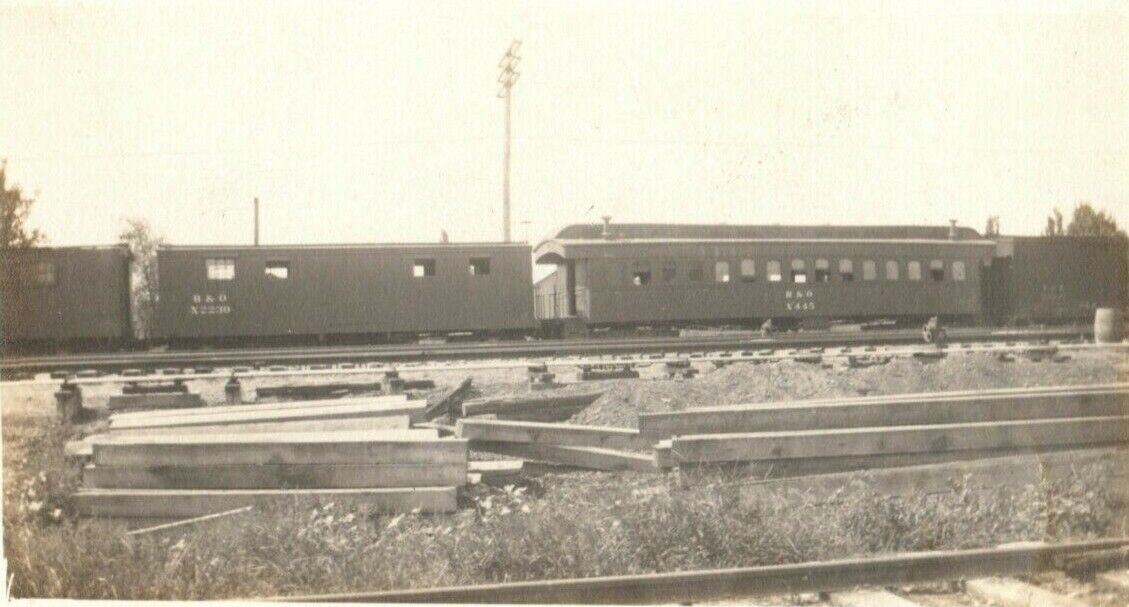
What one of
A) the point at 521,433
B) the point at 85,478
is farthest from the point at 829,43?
the point at 85,478

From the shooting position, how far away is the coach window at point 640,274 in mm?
15477

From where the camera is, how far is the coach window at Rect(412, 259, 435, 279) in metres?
15.5

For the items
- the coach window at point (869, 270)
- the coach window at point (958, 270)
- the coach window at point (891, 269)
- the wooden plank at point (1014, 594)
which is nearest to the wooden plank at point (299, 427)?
the wooden plank at point (1014, 594)

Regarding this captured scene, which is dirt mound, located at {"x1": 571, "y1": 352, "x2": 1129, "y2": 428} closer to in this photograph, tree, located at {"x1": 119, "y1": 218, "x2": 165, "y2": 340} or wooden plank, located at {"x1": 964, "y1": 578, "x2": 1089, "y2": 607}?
wooden plank, located at {"x1": 964, "y1": 578, "x2": 1089, "y2": 607}

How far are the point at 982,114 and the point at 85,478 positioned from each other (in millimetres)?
7040

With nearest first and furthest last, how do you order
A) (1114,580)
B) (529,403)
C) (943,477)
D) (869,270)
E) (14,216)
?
(1114,580) → (943,477) → (14,216) → (529,403) → (869,270)

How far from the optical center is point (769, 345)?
13555 millimetres

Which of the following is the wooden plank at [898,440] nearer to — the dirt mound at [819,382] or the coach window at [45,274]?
the dirt mound at [819,382]

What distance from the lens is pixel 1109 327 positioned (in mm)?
6855

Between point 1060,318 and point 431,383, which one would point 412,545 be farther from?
point 1060,318

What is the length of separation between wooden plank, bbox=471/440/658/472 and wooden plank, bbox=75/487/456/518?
167 cm

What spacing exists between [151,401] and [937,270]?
1488cm

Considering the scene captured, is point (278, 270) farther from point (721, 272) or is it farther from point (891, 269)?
point (891, 269)

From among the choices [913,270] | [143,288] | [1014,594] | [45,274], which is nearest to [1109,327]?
[1014,594]
